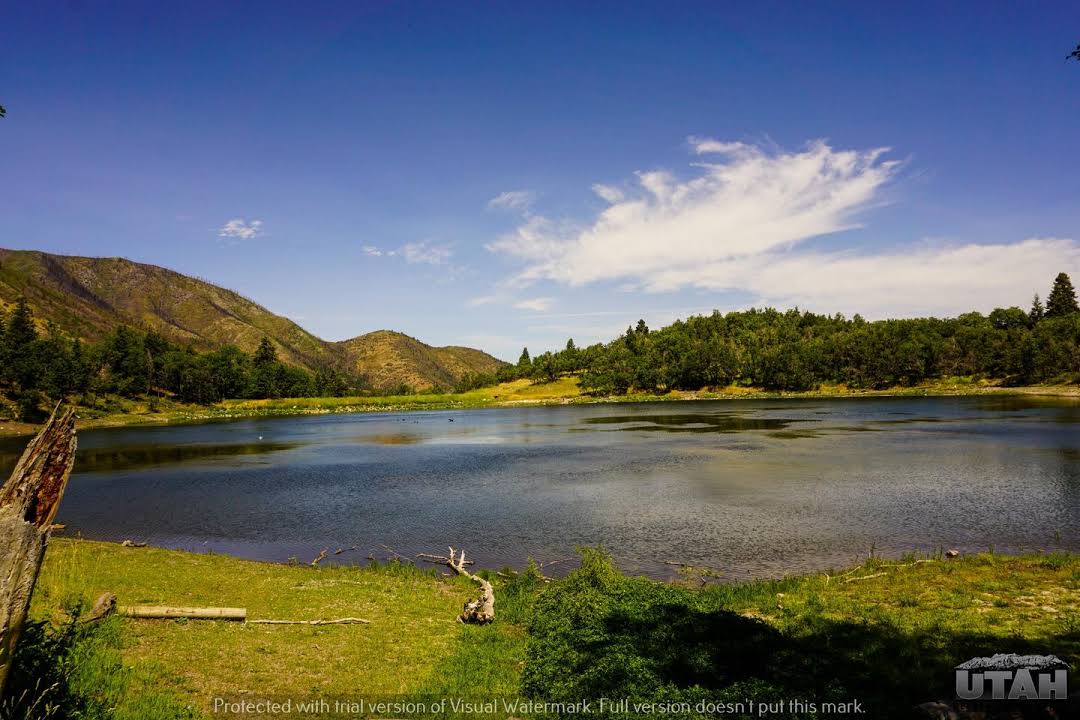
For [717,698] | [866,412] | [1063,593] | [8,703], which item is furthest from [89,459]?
[866,412]

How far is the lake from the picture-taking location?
1145 inches

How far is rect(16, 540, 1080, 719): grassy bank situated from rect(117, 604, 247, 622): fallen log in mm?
380

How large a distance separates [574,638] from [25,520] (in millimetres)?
11592

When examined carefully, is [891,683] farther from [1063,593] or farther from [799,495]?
[799,495]

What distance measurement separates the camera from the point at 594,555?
2019 cm

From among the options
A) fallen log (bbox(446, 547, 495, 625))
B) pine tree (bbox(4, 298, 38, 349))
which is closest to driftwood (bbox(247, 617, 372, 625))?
fallen log (bbox(446, 547, 495, 625))

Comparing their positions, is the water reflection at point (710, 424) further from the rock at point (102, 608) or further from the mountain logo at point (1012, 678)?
the rock at point (102, 608)

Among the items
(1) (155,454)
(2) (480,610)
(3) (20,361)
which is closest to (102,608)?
(2) (480,610)

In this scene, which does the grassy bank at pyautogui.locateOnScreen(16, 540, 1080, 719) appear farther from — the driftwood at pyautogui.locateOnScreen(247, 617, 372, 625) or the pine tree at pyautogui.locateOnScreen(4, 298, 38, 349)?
the pine tree at pyautogui.locateOnScreen(4, 298, 38, 349)

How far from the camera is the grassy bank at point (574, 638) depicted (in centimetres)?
1113

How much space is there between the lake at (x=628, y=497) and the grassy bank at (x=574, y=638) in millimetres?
6988

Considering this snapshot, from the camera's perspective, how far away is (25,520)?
695 cm

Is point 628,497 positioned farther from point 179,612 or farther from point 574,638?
point 179,612

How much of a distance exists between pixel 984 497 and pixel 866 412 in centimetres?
8944
